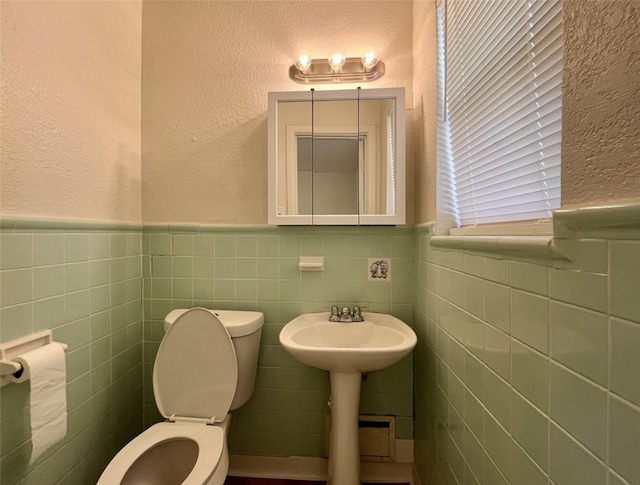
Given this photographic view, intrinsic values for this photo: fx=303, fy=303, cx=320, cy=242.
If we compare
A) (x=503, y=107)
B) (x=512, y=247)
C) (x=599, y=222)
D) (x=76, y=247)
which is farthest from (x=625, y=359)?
(x=76, y=247)

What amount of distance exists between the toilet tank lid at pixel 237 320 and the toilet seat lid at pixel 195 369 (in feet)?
0.16

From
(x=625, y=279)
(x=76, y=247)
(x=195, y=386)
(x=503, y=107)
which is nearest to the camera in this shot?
(x=625, y=279)

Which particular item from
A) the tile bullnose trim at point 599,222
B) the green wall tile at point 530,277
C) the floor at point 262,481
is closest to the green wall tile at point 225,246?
the floor at point 262,481

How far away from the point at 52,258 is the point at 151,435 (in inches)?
29.6

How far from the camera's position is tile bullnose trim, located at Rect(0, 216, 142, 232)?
929mm

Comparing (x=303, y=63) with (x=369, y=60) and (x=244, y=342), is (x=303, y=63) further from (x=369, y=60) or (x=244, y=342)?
(x=244, y=342)

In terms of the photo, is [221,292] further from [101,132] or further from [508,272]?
[508,272]

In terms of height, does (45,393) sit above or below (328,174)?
below

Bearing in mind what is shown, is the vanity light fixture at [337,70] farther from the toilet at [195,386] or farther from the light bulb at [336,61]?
the toilet at [195,386]

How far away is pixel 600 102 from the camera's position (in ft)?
1.50

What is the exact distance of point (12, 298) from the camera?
929 millimetres

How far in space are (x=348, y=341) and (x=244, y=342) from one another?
1.55 feet

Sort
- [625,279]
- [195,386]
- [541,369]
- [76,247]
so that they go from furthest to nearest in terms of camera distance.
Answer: [195,386], [76,247], [541,369], [625,279]

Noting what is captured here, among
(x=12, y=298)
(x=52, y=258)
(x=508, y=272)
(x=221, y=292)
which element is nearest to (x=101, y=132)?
(x=52, y=258)
